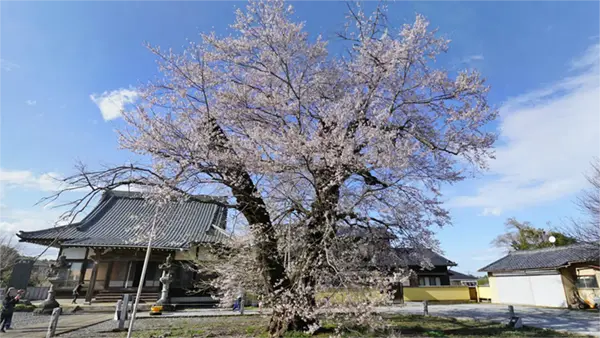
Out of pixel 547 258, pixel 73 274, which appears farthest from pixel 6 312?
pixel 547 258

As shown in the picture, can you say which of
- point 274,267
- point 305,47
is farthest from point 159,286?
point 305,47

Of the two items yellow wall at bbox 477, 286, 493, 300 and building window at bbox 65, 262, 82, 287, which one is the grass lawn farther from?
yellow wall at bbox 477, 286, 493, 300

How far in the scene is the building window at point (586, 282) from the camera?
17.3 metres

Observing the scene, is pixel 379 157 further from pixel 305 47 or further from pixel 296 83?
pixel 305 47

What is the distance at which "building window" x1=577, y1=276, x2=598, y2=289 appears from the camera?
17.3m

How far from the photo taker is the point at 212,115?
7.22 m

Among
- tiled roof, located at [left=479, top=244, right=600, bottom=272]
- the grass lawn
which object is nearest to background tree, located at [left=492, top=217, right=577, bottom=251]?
tiled roof, located at [left=479, top=244, right=600, bottom=272]

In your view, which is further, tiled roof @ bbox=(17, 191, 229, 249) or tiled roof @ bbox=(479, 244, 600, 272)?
tiled roof @ bbox=(479, 244, 600, 272)

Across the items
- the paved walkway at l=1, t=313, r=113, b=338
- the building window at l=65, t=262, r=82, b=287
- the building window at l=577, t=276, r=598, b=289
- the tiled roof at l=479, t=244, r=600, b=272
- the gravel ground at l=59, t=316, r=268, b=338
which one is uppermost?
the tiled roof at l=479, t=244, r=600, b=272

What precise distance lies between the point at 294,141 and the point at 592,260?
822 inches

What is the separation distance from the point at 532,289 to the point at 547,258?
7.62ft

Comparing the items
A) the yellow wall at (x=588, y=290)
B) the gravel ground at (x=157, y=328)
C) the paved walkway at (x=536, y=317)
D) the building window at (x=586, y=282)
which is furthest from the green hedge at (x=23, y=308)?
the building window at (x=586, y=282)

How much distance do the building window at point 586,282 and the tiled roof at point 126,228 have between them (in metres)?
20.8

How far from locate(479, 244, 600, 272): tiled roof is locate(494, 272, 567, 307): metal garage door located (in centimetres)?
62
